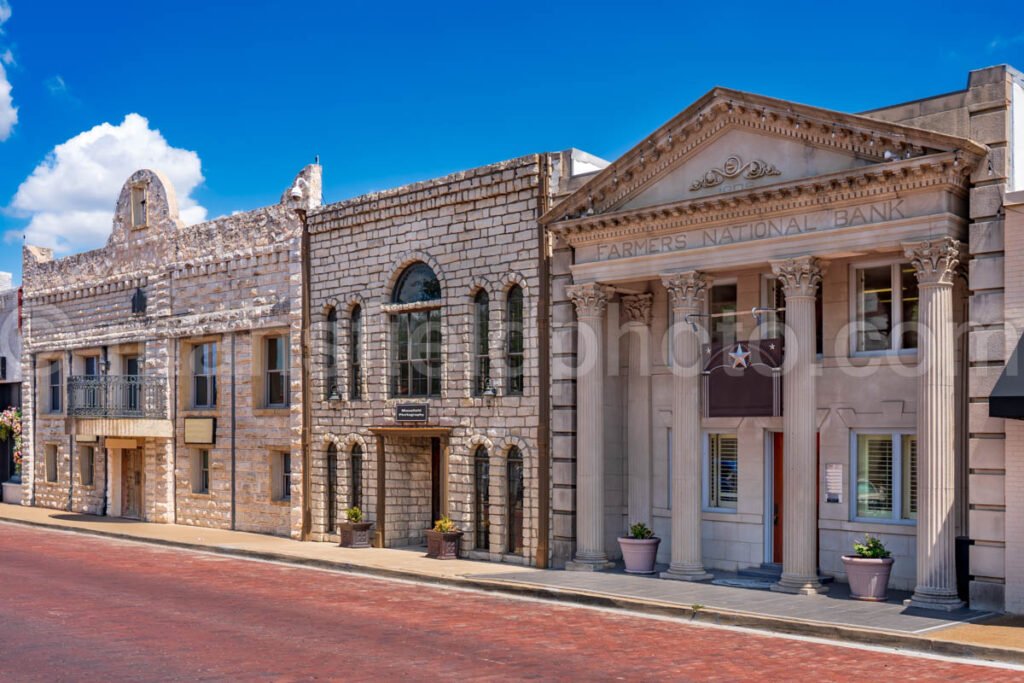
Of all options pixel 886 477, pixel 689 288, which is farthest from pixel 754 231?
pixel 886 477

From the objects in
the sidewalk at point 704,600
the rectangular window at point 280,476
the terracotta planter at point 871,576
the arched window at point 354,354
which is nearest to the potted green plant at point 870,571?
the terracotta planter at point 871,576

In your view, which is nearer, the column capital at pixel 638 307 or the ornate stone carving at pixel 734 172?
the ornate stone carving at pixel 734 172

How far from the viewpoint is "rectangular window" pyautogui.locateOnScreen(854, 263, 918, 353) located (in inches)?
697

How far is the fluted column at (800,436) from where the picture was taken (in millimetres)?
17344

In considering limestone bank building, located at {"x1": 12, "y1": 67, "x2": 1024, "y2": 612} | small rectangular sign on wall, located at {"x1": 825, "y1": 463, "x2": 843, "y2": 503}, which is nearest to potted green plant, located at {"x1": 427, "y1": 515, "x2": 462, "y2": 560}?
limestone bank building, located at {"x1": 12, "y1": 67, "x2": 1024, "y2": 612}

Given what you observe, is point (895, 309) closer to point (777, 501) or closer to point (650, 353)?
point (777, 501)

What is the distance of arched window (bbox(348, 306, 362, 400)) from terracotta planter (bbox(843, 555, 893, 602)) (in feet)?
42.1

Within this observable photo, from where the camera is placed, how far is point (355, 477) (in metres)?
25.6

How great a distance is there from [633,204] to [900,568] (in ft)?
25.2

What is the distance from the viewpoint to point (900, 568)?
57.7 feet

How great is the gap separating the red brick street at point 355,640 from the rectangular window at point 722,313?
5.97 metres

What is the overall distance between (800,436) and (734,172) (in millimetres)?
4528

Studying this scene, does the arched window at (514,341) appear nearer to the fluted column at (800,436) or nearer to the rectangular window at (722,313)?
the rectangular window at (722,313)

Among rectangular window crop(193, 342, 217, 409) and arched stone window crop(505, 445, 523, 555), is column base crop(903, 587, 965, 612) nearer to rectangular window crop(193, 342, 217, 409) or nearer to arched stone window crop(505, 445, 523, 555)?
arched stone window crop(505, 445, 523, 555)
